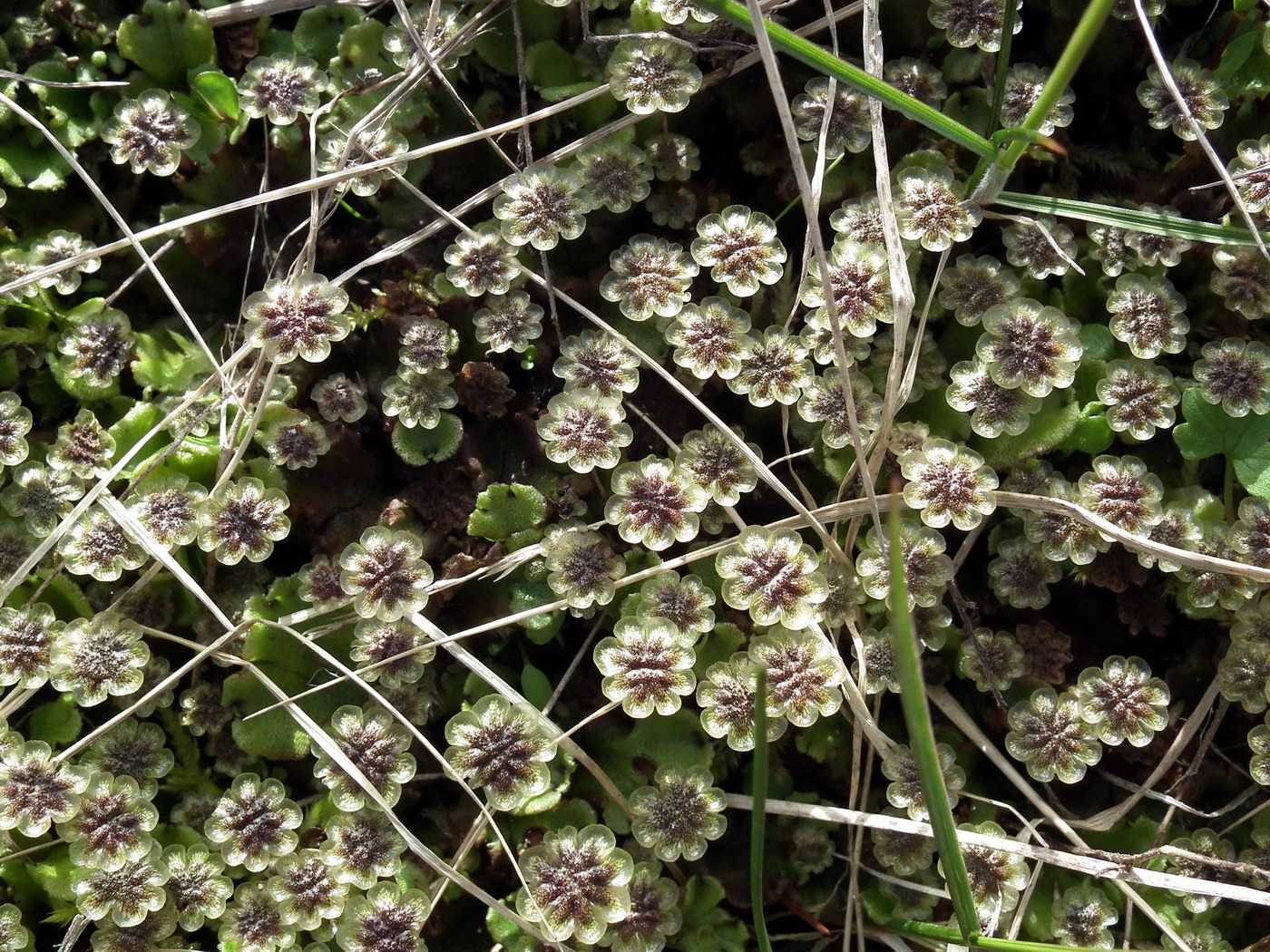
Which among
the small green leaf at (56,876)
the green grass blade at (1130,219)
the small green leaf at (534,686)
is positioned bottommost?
the small green leaf at (56,876)

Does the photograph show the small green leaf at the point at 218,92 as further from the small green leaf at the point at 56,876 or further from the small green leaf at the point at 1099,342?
the small green leaf at the point at 1099,342

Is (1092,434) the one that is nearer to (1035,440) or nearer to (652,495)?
(1035,440)

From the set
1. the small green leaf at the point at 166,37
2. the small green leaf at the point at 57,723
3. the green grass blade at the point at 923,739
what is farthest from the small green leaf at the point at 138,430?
the green grass blade at the point at 923,739

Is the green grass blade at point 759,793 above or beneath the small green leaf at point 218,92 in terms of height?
beneath

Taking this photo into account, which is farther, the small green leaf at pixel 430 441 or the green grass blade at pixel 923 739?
the small green leaf at pixel 430 441

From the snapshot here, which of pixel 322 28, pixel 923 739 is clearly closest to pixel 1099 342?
pixel 923 739

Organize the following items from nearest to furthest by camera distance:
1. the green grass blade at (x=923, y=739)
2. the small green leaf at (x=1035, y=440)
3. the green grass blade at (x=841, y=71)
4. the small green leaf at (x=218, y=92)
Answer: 1. the green grass blade at (x=923, y=739)
2. the green grass blade at (x=841, y=71)
3. the small green leaf at (x=1035, y=440)
4. the small green leaf at (x=218, y=92)

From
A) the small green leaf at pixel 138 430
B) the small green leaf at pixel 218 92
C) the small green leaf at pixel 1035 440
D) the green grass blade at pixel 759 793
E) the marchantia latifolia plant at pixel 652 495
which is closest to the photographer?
the green grass blade at pixel 759 793

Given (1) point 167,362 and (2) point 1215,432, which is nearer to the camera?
(2) point 1215,432

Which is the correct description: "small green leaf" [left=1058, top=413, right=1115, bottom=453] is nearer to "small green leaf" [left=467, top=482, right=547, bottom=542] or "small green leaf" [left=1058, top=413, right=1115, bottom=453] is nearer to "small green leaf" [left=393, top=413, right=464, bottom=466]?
"small green leaf" [left=467, top=482, right=547, bottom=542]
